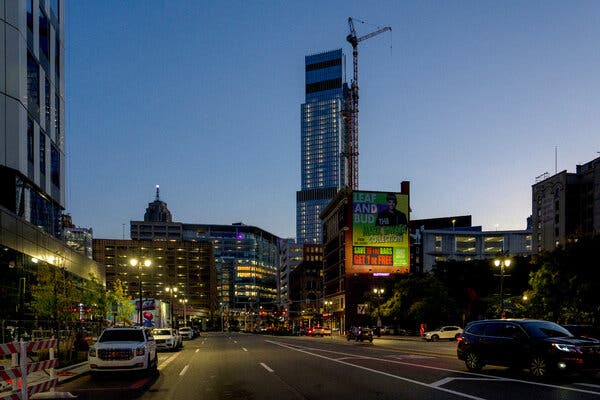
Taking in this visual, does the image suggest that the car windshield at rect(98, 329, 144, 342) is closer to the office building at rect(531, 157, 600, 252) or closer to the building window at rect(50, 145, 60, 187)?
the building window at rect(50, 145, 60, 187)

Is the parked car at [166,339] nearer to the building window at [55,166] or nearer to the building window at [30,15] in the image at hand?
the building window at [55,166]

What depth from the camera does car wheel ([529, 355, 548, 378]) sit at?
17252mm

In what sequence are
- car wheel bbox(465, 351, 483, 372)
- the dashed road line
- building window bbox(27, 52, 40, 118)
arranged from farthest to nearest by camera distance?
building window bbox(27, 52, 40, 118) → the dashed road line → car wheel bbox(465, 351, 483, 372)

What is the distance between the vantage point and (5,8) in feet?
135

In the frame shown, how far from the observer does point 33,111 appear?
46375 mm

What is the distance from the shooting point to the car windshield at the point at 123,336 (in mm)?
20609

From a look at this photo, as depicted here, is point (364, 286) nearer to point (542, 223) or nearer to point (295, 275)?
point (542, 223)

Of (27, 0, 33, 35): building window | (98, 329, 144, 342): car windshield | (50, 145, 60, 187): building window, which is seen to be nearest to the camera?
(98, 329, 144, 342): car windshield

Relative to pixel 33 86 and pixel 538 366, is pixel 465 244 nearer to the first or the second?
pixel 33 86

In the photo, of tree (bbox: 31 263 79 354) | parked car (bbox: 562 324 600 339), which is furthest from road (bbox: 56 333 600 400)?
tree (bbox: 31 263 79 354)

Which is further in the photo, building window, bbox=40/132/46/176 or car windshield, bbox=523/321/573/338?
building window, bbox=40/132/46/176

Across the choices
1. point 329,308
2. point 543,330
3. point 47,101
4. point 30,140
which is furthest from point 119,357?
point 329,308

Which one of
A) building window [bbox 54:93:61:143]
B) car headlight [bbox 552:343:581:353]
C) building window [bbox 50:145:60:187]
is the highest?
A: building window [bbox 54:93:61:143]

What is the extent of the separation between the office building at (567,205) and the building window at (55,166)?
8829cm
